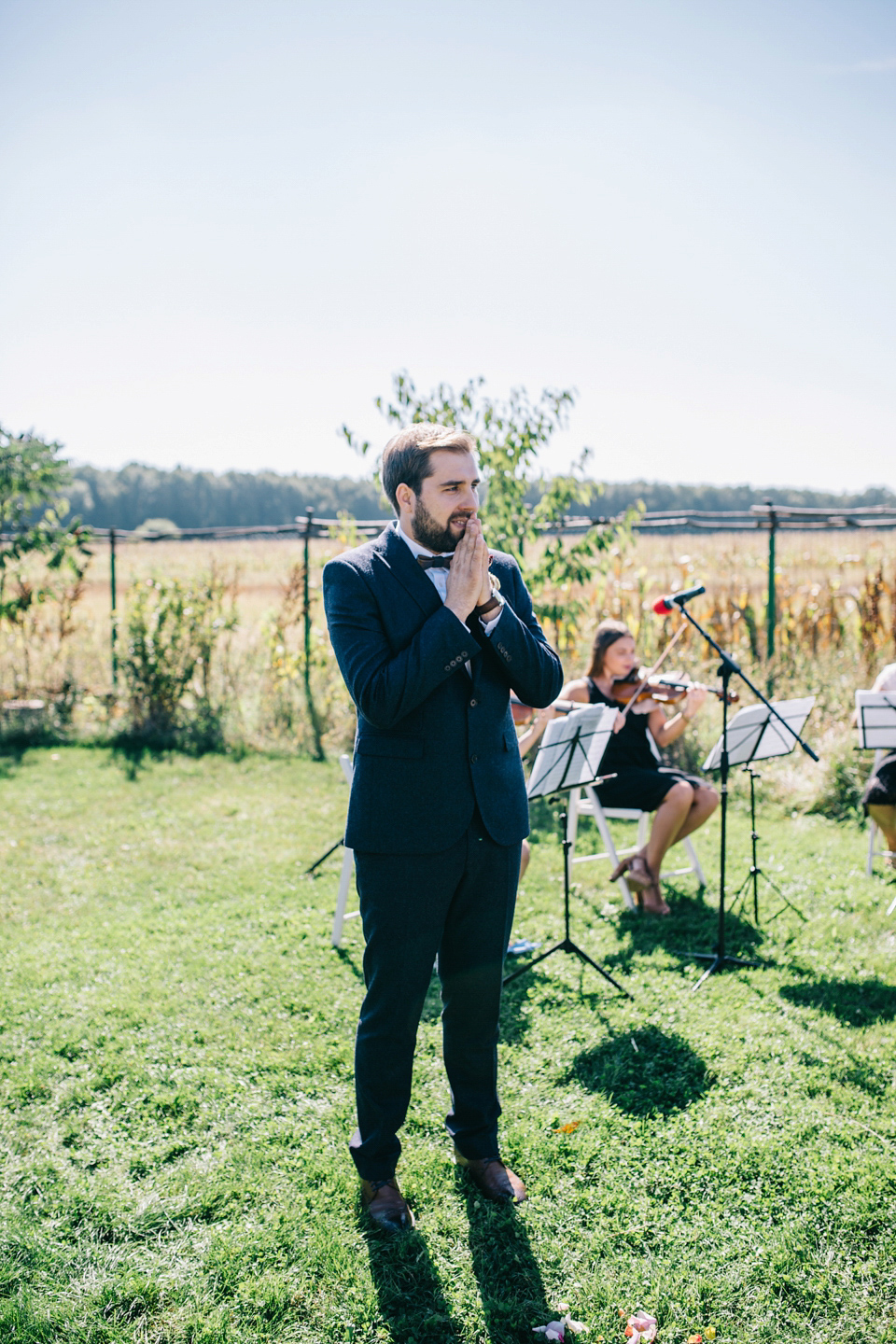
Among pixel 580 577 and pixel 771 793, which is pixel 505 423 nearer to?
pixel 580 577

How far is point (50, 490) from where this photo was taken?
1055 centimetres

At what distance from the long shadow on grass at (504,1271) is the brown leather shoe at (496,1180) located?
3cm

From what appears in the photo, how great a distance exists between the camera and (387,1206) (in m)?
2.60

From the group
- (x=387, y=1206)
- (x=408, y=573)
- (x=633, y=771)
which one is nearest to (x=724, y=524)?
(x=633, y=771)

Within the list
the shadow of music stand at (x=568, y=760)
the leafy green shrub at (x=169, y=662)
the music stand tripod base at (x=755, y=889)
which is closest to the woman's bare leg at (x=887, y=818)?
the music stand tripod base at (x=755, y=889)

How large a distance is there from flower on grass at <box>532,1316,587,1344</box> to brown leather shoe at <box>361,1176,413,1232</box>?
478 millimetres

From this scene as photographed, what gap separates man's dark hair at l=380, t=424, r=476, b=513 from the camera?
2232 mm

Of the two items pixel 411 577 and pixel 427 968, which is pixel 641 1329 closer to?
pixel 427 968

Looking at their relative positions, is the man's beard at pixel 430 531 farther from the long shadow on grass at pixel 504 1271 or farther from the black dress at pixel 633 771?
the black dress at pixel 633 771

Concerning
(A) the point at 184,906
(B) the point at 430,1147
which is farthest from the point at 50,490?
(B) the point at 430,1147

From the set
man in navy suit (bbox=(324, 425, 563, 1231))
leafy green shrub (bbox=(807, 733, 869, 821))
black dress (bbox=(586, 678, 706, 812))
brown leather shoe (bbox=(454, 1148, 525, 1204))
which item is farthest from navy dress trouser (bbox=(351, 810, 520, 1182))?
leafy green shrub (bbox=(807, 733, 869, 821))

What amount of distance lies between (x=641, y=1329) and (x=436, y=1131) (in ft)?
3.27

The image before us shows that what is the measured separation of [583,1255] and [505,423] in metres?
5.55

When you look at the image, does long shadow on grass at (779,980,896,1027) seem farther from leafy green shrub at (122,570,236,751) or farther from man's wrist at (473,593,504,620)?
leafy green shrub at (122,570,236,751)
